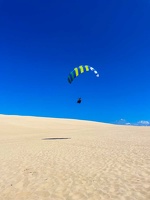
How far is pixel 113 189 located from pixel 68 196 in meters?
1.76

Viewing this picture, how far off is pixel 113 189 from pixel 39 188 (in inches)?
119

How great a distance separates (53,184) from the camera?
10.0m

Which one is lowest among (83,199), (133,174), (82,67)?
(83,199)

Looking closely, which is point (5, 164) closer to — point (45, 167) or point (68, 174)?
point (45, 167)

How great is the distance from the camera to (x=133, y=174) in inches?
431

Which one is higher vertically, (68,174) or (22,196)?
(68,174)

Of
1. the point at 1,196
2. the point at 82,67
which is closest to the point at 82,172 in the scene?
the point at 1,196

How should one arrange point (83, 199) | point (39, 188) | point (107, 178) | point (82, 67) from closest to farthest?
1. point (83, 199)
2. point (39, 188)
3. point (107, 178)
4. point (82, 67)

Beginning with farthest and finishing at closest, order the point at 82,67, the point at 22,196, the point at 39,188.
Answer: the point at 82,67 < the point at 39,188 < the point at 22,196

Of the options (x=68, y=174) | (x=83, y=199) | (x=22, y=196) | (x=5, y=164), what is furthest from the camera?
(x=5, y=164)

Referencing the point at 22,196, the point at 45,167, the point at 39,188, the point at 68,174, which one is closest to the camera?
the point at 22,196

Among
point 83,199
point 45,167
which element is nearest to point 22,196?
point 83,199

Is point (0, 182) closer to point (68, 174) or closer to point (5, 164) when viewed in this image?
point (68, 174)

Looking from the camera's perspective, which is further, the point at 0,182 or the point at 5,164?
the point at 5,164
